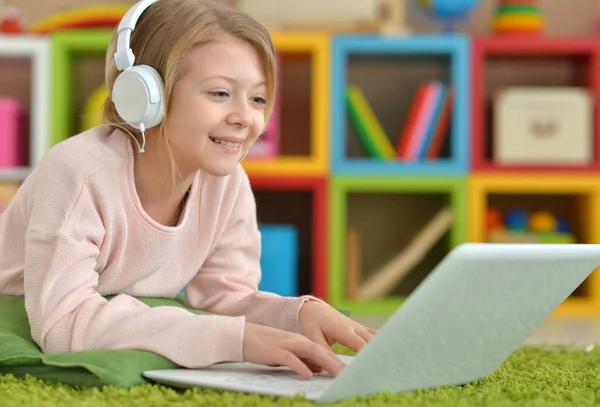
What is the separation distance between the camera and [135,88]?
3.54 ft

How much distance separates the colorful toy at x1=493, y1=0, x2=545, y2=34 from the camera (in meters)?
2.71

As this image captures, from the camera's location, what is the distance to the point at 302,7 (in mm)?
2674

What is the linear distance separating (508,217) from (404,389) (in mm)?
1887

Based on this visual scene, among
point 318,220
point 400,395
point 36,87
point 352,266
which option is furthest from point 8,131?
point 400,395

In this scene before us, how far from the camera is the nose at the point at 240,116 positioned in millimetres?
1118

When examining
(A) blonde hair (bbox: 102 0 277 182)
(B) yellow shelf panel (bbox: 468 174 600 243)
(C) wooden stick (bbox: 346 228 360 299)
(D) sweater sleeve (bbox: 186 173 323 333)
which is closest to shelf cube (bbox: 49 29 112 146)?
(C) wooden stick (bbox: 346 228 360 299)

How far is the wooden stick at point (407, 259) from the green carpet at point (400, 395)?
1.58 metres

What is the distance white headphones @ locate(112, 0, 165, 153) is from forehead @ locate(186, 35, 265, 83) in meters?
0.05

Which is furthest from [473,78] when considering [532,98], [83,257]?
[83,257]

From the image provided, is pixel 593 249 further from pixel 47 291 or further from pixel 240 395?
pixel 47 291

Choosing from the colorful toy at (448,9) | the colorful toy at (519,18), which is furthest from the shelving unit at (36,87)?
the colorful toy at (519,18)

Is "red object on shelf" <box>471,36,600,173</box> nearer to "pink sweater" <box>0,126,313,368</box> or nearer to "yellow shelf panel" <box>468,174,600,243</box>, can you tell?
"yellow shelf panel" <box>468,174,600,243</box>

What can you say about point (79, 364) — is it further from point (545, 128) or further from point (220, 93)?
point (545, 128)

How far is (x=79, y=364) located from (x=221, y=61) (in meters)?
0.40
